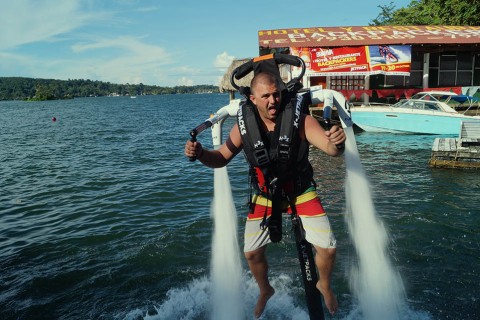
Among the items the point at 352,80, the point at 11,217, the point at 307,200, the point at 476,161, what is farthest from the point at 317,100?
the point at 352,80

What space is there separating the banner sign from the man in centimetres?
2194

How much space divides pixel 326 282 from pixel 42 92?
224196 mm

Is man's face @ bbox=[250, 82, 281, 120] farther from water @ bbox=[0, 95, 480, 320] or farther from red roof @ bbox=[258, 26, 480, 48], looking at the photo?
red roof @ bbox=[258, 26, 480, 48]

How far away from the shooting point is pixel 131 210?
37.8 ft

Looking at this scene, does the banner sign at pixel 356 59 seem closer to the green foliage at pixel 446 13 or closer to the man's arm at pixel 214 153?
the green foliage at pixel 446 13

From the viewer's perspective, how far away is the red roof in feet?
82.3

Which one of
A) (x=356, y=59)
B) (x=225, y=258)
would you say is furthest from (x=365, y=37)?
(x=225, y=258)

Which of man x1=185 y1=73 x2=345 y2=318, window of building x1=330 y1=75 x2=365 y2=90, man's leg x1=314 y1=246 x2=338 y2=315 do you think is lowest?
man's leg x1=314 y1=246 x2=338 y2=315

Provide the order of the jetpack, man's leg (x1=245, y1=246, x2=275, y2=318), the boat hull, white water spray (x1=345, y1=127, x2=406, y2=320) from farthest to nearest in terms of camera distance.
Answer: the boat hull
white water spray (x1=345, y1=127, x2=406, y2=320)
man's leg (x1=245, y1=246, x2=275, y2=318)
the jetpack

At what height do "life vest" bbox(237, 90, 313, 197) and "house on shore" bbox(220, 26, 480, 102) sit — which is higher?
"house on shore" bbox(220, 26, 480, 102)

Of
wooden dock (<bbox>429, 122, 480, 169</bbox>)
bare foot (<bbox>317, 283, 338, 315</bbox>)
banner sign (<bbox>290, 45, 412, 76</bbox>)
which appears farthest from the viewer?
banner sign (<bbox>290, 45, 412, 76</bbox>)

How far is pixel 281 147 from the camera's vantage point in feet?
13.1

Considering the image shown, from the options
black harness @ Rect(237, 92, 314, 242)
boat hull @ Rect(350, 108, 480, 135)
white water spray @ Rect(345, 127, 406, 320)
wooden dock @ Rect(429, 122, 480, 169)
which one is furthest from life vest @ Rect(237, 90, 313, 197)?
boat hull @ Rect(350, 108, 480, 135)

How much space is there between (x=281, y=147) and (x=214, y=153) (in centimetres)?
86
